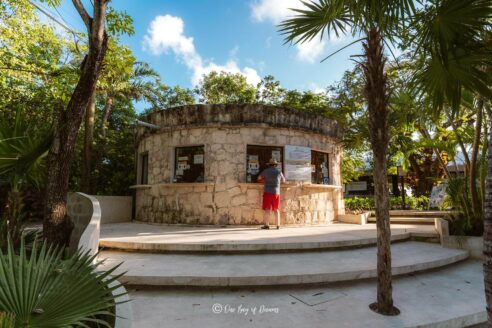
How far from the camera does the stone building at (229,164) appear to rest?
804 centimetres

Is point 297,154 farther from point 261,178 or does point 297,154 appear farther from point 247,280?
point 247,280

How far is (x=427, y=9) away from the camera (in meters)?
3.23

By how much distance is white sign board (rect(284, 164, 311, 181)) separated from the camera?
331 inches

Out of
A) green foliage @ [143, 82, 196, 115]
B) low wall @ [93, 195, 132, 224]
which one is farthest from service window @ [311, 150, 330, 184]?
green foliage @ [143, 82, 196, 115]

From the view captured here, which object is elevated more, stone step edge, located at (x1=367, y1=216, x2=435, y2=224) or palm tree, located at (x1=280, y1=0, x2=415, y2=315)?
palm tree, located at (x1=280, y1=0, x2=415, y2=315)

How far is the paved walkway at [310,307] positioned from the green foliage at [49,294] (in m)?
1.00

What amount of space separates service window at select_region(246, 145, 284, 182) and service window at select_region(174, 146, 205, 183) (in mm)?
1349

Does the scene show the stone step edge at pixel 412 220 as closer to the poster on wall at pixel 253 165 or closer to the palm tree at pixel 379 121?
the poster on wall at pixel 253 165

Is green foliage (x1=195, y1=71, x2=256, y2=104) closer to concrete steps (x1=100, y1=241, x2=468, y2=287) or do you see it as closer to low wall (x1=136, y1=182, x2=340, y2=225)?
low wall (x1=136, y1=182, x2=340, y2=225)

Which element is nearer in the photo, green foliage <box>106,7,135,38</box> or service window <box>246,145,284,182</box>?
green foliage <box>106,7,135,38</box>

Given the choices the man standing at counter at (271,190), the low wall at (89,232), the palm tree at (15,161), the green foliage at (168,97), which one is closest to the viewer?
the low wall at (89,232)

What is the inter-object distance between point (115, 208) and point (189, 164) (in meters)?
3.27

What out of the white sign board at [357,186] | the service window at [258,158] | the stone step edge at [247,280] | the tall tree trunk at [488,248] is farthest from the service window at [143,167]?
the white sign board at [357,186]

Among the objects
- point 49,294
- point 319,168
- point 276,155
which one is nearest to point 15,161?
point 49,294
